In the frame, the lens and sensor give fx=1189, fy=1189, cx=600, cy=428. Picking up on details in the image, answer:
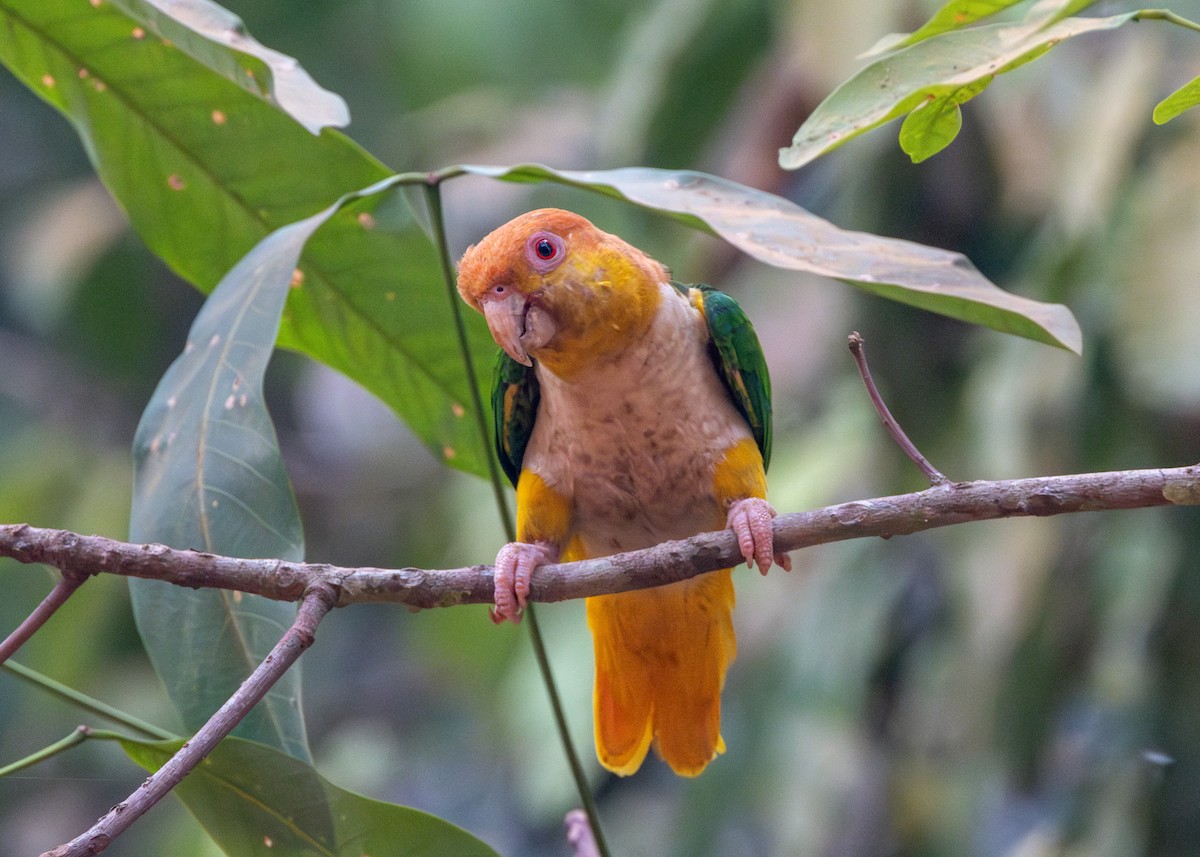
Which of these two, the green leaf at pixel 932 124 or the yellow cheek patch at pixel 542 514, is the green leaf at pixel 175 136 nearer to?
the yellow cheek patch at pixel 542 514

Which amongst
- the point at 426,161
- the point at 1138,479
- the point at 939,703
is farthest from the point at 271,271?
the point at 426,161

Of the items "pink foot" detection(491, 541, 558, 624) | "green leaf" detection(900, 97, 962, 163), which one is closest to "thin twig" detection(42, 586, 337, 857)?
"pink foot" detection(491, 541, 558, 624)

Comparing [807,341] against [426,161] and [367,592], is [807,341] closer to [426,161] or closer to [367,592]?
[426,161]

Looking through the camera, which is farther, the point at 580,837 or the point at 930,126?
the point at 580,837

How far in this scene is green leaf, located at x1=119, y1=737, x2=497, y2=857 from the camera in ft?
6.10

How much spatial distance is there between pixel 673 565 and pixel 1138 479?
71cm

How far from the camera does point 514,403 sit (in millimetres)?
2705

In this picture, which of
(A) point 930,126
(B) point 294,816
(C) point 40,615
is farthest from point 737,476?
(C) point 40,615

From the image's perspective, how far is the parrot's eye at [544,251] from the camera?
89.8 inches

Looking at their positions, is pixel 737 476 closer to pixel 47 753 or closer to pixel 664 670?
pixel 664 670

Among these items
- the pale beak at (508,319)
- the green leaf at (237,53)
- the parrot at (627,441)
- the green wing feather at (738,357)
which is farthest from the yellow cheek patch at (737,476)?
the green leaf at (237,53)

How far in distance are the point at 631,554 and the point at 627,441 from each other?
2.02 feet

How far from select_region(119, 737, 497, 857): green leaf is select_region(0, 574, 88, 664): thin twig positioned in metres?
0.30

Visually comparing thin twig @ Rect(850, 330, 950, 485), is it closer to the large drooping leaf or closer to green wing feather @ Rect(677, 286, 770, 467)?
green wing feather @ Rect(677, 286, 770, 467)
